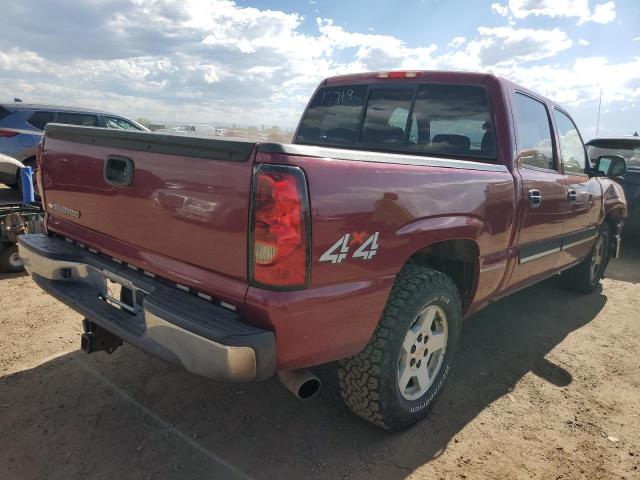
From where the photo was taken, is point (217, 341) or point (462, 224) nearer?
point (217, 341)

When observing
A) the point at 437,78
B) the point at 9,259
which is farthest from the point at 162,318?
the point at 9,259

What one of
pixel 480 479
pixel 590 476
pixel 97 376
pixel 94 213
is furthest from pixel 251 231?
pixel 590 476

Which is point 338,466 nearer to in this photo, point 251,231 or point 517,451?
point 517,451

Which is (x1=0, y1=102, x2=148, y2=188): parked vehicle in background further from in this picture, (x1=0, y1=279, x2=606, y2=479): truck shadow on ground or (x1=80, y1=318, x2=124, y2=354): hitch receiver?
(x1=80, y1=318, x2=124, y2=354): hitch receiver

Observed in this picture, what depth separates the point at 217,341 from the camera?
1.70 metres

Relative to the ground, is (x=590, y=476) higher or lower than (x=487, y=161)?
lower

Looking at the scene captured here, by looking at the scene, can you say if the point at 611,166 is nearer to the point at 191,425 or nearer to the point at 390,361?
the point at 390,361

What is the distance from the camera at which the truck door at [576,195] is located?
13.1 feet

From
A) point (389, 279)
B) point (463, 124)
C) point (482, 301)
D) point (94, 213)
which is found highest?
point (463, 124)

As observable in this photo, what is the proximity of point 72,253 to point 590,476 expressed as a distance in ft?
9.95

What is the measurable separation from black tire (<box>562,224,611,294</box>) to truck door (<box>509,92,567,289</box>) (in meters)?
1.61

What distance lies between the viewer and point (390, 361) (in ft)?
7.42

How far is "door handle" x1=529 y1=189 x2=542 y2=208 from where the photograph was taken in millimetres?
3180

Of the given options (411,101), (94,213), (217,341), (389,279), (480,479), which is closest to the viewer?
(217,341)
